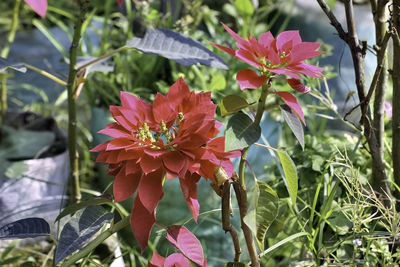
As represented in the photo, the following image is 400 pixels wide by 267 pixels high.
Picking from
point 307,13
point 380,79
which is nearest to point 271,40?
point 380,79

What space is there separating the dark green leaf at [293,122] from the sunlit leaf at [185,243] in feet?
0.52

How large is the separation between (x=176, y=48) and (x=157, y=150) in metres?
0.32

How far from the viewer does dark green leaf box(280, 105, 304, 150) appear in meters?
0.46

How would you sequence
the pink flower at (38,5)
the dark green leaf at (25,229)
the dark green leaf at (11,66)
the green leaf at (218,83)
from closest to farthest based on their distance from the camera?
1. the pink flower at (38,5)
2. the dark green leaf at (25,229)
3. the dark green leaf at (11,66)
4. the green leaf at (218,83)

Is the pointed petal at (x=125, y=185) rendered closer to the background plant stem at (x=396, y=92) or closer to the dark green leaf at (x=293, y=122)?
the dark green leaf at (x=293, y=122)

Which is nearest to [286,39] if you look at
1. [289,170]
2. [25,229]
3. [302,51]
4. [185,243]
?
[302,51]

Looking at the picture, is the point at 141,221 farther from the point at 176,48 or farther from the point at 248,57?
the point at 176,48

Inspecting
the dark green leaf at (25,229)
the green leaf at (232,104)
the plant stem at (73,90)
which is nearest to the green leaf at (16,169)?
the plant stem at (73,90)

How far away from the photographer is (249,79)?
448 mm

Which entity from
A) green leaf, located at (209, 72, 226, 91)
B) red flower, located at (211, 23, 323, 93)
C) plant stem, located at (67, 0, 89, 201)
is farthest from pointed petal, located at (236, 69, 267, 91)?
green leaf, located at (209, 72, 226, 91)

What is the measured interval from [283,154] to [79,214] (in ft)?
0.78

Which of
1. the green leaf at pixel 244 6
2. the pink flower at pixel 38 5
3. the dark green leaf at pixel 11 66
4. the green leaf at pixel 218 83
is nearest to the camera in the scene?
the pink flower at pixel 38 5

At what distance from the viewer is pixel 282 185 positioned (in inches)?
31.5

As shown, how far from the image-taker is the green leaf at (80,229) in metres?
0.48
